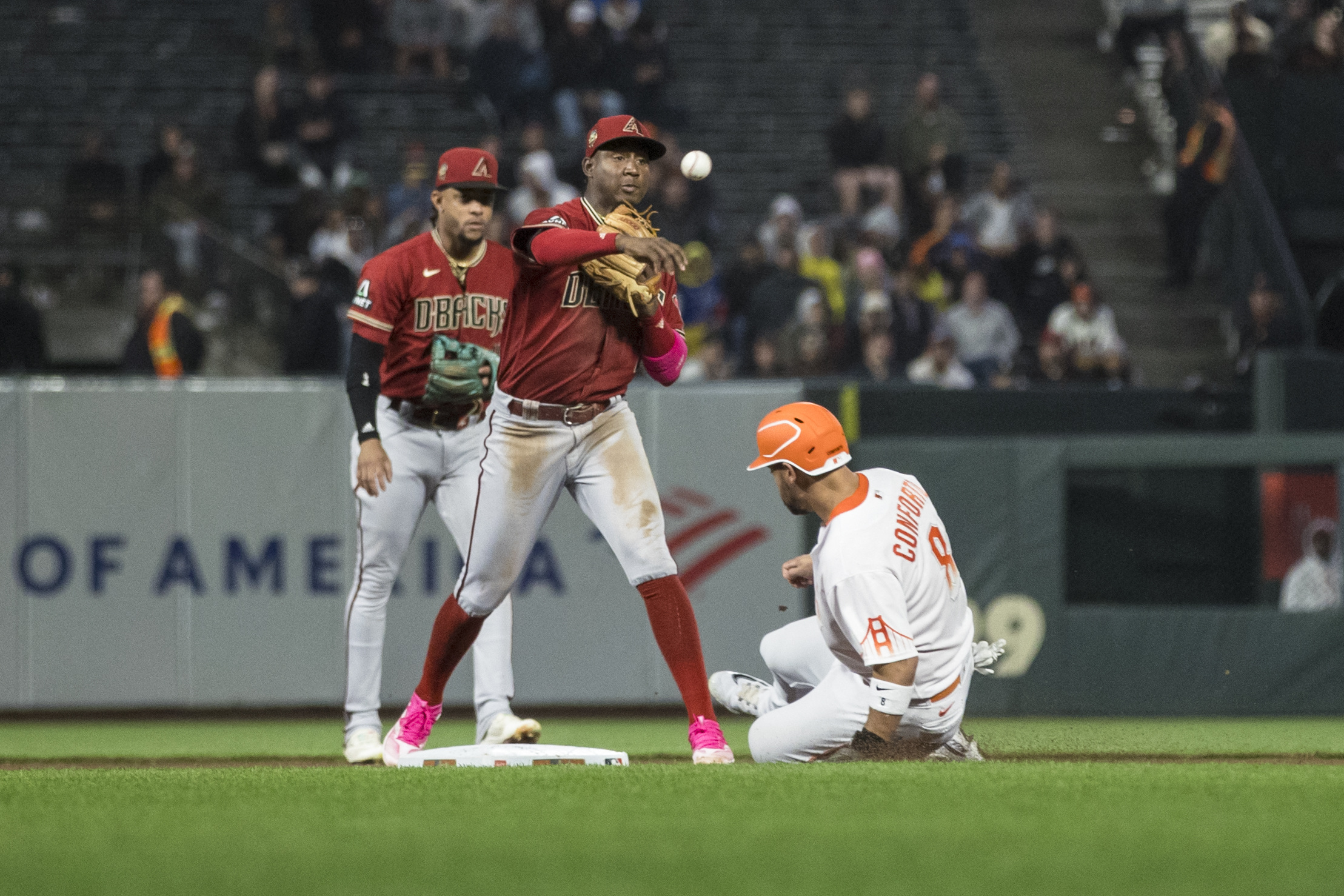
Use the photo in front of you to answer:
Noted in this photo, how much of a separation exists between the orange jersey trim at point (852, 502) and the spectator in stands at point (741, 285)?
7.52m

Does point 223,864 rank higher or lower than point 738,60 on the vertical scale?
lower

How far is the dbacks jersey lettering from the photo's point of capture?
511 centimetres

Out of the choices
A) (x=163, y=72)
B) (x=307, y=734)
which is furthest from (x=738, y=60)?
(x=307, y=734)

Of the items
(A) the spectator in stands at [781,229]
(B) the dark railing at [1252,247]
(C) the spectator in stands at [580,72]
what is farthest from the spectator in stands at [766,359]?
(C) the spectator in stands at [580,72]

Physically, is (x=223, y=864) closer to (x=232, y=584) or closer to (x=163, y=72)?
(x=232, y=584)

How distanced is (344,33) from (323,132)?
7.00 feet

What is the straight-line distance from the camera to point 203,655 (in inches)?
380

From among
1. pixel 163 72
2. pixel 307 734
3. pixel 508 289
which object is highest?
pixel 163 72

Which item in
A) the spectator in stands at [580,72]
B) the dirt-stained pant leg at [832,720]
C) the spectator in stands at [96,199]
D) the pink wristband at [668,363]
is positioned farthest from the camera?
the spectator in stands at [580,72]

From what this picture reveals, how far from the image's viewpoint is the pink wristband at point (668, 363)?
600cm

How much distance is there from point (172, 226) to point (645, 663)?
18.0ft

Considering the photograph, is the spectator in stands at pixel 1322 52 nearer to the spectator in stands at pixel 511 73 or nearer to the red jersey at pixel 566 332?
the spectator in stands at pixel 511 73

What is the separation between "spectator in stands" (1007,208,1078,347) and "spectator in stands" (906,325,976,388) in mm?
1336

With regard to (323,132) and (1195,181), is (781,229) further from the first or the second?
(323,132)
